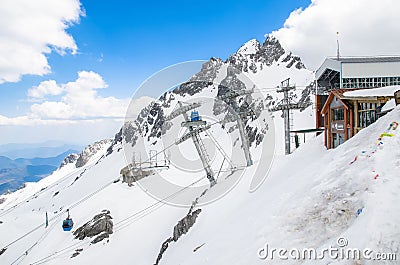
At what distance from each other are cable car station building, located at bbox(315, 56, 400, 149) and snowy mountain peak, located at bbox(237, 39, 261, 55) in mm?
60506

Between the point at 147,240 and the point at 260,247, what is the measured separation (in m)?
17.0

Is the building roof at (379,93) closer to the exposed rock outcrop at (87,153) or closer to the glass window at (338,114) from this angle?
the glass window at (338,114)

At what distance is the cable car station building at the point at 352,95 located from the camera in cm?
1356

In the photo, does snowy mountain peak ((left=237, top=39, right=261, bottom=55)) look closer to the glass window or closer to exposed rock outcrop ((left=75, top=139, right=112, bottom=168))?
the glass window

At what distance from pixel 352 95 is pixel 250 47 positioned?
3223 inches

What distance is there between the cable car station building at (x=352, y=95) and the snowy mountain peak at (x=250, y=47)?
2382 inches

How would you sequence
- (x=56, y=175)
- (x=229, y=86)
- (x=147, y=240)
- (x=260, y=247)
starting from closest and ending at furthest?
(x=260, y=247), (x=147, y=240), (x=229, y=86), (x=56, y=175)

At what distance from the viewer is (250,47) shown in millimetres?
90375

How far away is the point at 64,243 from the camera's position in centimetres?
2386

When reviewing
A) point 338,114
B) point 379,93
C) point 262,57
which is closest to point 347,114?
point 338,114

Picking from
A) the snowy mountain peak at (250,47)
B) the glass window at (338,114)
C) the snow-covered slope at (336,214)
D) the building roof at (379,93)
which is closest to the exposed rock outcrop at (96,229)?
the snow-covered slope at (336,214)

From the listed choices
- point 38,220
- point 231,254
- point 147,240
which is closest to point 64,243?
point 147,240

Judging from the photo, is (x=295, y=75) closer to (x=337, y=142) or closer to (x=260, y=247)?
(x=337, y=142)

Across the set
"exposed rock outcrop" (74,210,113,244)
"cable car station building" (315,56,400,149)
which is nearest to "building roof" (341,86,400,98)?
"cable car station building" (315,56,400,149)
